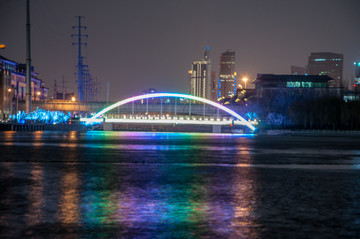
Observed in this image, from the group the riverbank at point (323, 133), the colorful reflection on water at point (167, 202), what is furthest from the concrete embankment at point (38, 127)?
the colorful reflection on water at point (167, 202)

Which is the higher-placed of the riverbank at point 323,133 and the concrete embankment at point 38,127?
the concrete embankment at point 38,127

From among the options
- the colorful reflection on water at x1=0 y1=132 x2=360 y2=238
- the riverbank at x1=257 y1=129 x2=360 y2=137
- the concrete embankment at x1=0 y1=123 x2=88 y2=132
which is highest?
the concrete embankment at x1=0 y1=123 x2=88 y2=132

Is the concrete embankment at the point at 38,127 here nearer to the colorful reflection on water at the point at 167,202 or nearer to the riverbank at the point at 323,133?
the riverbank at the point at 323,133

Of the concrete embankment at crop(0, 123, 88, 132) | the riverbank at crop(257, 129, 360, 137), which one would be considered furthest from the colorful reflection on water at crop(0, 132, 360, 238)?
the concrete embankment at crop(0, 123, 88, 132)

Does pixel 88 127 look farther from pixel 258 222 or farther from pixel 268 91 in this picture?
pixel 258 222

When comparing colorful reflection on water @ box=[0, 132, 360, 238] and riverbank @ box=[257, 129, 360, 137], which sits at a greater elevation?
riverbank @ box=[257, 129, 360, 137]

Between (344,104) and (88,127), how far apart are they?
62.9 meters

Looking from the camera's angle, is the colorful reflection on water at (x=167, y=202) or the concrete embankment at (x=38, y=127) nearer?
the colorful reflection on water at (x=167, y=202)

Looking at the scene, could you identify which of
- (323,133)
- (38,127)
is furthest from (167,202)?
(38,127)

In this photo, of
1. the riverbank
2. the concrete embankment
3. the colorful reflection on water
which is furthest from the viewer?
the concrete embankment

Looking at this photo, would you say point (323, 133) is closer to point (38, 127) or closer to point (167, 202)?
point (38, 127)

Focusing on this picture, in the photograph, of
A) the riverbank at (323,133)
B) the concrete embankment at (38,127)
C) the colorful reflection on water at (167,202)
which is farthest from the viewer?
the concrete embankment at (38,127)

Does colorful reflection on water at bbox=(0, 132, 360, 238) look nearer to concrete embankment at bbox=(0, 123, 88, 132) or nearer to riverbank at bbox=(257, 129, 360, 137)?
riverbank at bbox=(257, 129, 360, 137)

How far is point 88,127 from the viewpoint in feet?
415
